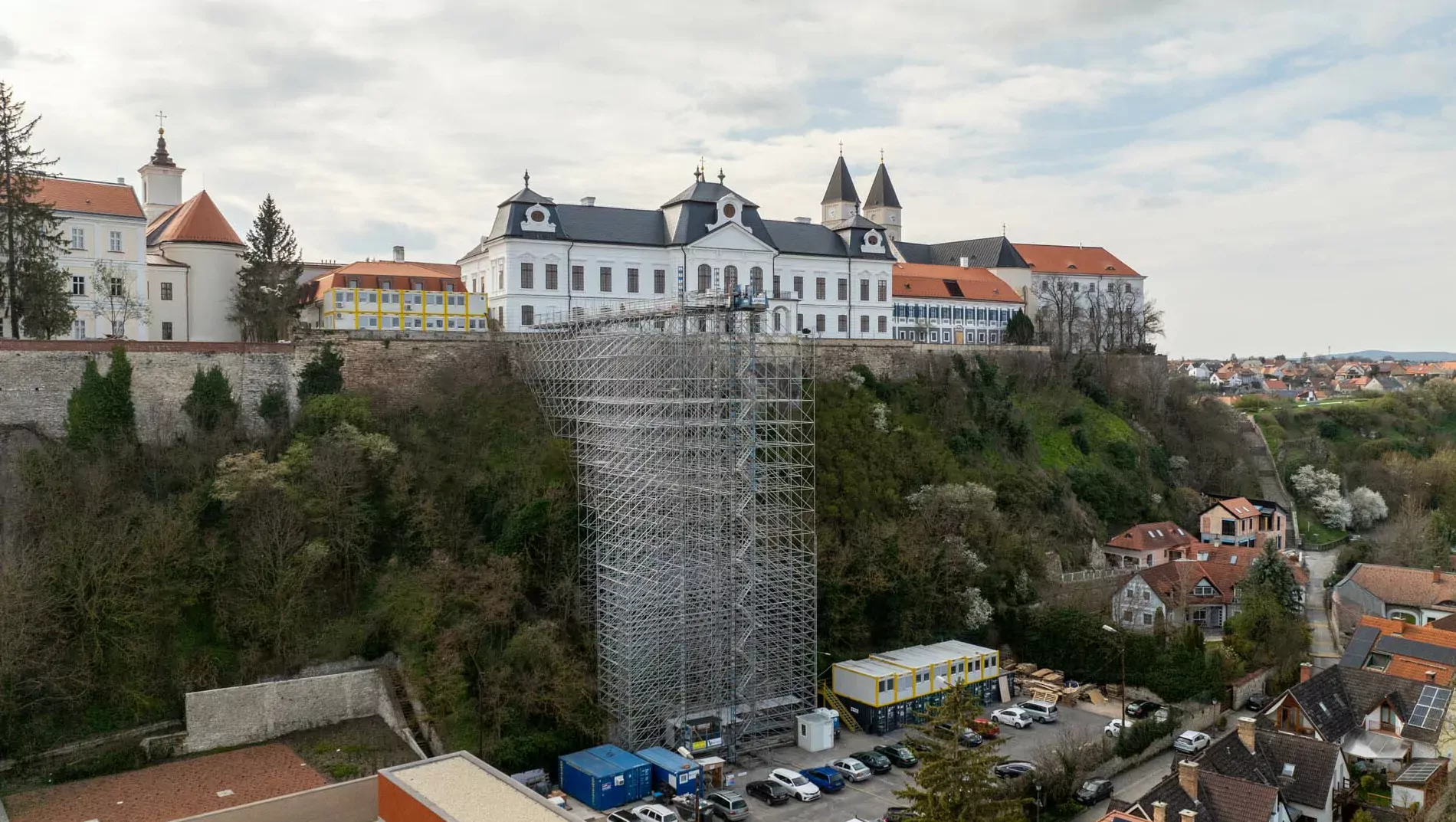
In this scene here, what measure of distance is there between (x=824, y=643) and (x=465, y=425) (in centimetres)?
1220

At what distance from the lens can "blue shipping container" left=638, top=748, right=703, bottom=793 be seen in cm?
2167

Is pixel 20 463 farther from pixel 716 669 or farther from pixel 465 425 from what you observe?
pixel 716 669

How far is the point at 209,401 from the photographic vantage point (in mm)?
29359

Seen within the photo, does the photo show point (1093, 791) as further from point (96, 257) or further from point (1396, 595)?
point (96, 257)

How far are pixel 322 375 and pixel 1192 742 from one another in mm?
25598

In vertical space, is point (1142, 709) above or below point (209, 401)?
below

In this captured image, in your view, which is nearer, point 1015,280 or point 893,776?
point 893,776

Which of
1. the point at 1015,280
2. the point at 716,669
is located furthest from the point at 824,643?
the point at 1015,280

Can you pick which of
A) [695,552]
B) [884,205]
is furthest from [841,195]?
[695,552]

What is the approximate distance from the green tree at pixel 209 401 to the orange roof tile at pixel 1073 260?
42.6 m

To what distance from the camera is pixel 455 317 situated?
36000 mm

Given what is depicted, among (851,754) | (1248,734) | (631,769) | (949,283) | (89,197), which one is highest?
(89,197)

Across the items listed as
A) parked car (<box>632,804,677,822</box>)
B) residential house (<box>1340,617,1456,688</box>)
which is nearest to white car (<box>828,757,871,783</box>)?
parked car (<box>632,804,677,822</box>)

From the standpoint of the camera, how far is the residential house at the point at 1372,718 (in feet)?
75.1
